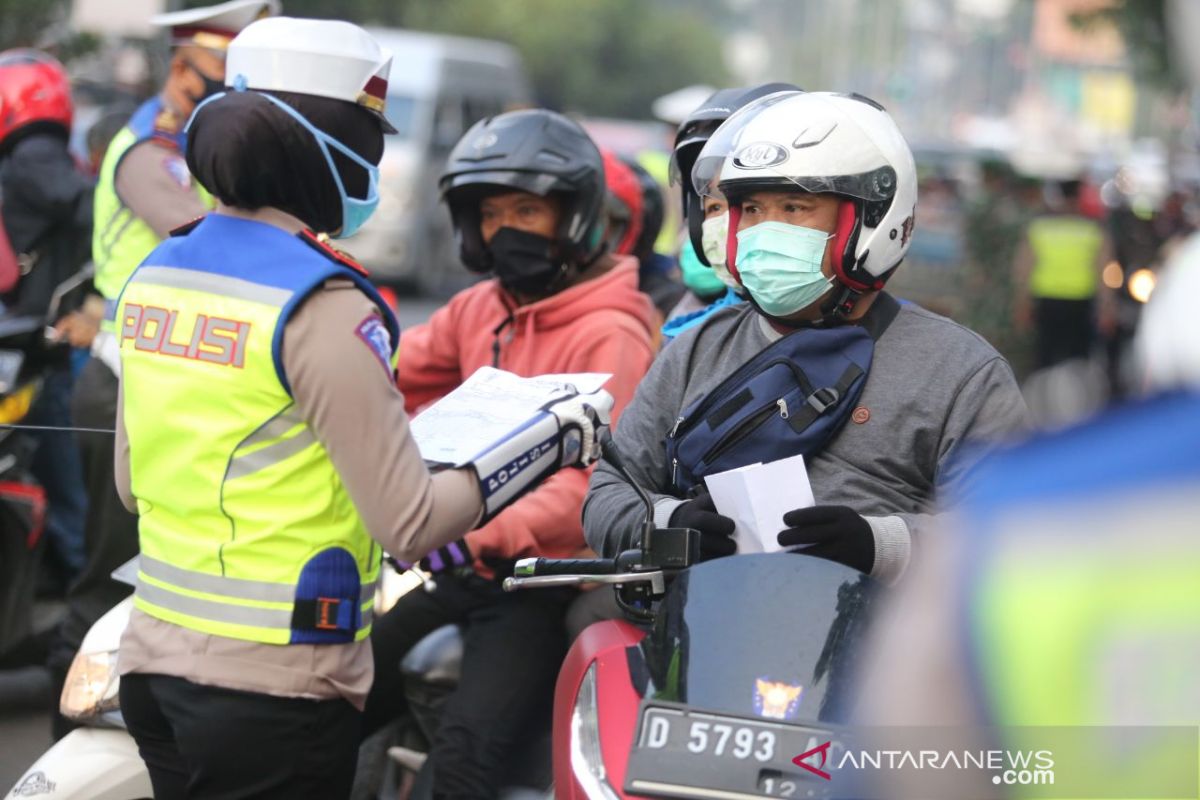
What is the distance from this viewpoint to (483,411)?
3131 mm

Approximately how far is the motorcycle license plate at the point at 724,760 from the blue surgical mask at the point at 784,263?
1.11 m

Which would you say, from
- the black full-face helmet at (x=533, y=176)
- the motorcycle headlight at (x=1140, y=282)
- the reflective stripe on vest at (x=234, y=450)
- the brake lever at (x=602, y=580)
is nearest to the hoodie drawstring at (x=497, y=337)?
the black full-face helmet at (x=533, y=176)

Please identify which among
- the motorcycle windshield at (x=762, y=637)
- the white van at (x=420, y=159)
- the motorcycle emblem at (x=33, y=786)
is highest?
the white van at (x=420, y=159)

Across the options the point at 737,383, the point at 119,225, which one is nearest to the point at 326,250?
the point at 737,383

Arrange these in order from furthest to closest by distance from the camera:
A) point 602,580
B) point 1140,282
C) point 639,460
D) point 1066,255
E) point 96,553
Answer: point 1066,255
point 1140,282
point 96,553
point 639,460
point 602,580

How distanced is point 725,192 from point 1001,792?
1747 mm

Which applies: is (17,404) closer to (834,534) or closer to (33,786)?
(33,786)

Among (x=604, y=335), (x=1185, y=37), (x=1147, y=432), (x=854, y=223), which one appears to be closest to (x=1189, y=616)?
(x=1147, y=432)

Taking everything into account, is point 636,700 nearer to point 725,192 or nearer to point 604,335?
point 725,192

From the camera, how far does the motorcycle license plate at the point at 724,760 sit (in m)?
2.23

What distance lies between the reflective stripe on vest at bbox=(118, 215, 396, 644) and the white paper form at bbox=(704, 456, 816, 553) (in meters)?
0.66

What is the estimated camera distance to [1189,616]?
1.53 metres

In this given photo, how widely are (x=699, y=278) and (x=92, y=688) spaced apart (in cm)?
185

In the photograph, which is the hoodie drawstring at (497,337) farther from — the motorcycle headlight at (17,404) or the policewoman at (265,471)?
the motorcycle headlight at (17,404)
